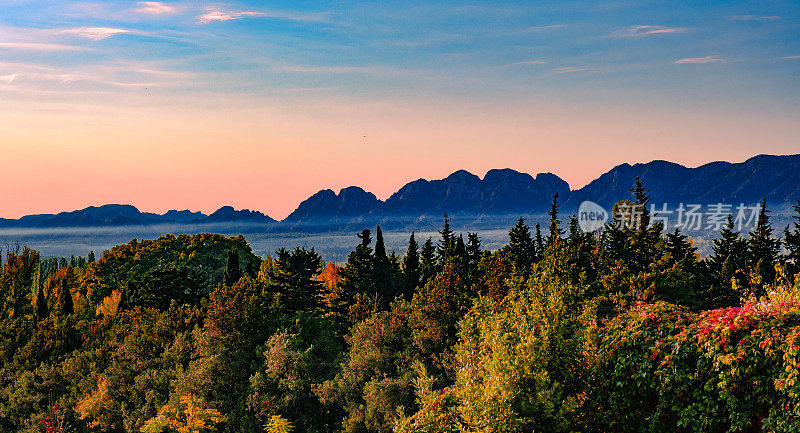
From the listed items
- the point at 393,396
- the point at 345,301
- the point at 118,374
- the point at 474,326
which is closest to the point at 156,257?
the point at 345,301

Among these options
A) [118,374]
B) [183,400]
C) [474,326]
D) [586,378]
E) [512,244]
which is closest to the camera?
[586,378]

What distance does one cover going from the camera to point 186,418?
3981cm

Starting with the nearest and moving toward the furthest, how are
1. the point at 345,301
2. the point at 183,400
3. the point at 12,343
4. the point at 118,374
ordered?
the point at 183,400 < the point at 118,374 < the point at 12,343 < the point at 345,301

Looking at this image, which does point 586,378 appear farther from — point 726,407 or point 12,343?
point 12,343

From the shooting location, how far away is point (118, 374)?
46781 millimetres

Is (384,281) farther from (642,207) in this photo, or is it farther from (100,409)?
(100,409)

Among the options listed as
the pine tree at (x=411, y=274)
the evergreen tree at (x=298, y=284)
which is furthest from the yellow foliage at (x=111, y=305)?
the pine tree at (x=411, y=274)

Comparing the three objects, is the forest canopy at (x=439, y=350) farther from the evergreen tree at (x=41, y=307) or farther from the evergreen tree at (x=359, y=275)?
the evergreen tree at (x=41, y=307)

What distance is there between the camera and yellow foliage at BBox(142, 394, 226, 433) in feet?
126

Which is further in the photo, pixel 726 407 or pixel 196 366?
pixel 196 366

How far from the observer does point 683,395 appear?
20094mm

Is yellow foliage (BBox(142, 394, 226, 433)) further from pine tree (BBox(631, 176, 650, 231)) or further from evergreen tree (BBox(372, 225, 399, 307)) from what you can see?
pine tree (BBox(631, 176, 650, 231))

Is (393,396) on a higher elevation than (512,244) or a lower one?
lower

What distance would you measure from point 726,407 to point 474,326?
38.9ft
